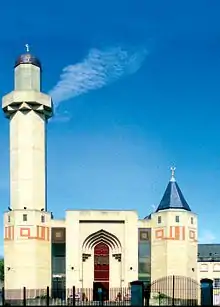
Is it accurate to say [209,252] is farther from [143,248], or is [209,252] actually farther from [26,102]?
[26,102]

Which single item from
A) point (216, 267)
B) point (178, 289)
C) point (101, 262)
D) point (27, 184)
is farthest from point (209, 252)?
point (27, 184)

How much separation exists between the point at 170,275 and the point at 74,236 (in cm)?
988

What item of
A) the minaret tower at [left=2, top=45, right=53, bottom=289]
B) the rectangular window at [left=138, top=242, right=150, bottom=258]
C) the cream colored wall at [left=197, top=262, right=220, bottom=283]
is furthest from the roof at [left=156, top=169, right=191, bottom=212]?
the cream colored wall at [left=197, top=262, right=220, bottom=283]

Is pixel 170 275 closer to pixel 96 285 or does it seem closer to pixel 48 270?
pixel 96 285

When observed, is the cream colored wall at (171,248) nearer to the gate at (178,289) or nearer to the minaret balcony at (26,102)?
the gate at (178,289)

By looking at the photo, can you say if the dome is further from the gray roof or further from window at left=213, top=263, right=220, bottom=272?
window at left=213, top=263, right=220, bottom=272

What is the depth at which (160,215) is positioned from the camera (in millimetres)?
61188

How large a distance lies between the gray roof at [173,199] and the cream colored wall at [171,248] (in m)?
0.91

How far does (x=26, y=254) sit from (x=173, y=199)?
15.3 m

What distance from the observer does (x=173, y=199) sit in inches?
2463

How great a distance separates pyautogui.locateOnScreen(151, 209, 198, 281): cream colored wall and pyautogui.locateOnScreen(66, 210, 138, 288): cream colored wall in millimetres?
1856

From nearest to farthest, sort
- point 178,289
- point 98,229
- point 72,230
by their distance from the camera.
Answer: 1. point 178,289
2. point 72,230
3. point 98,229

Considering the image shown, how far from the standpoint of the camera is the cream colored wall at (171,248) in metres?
60.1

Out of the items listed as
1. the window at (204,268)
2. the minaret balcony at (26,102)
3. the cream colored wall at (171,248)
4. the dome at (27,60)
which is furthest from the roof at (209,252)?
the dome at (27,60)
